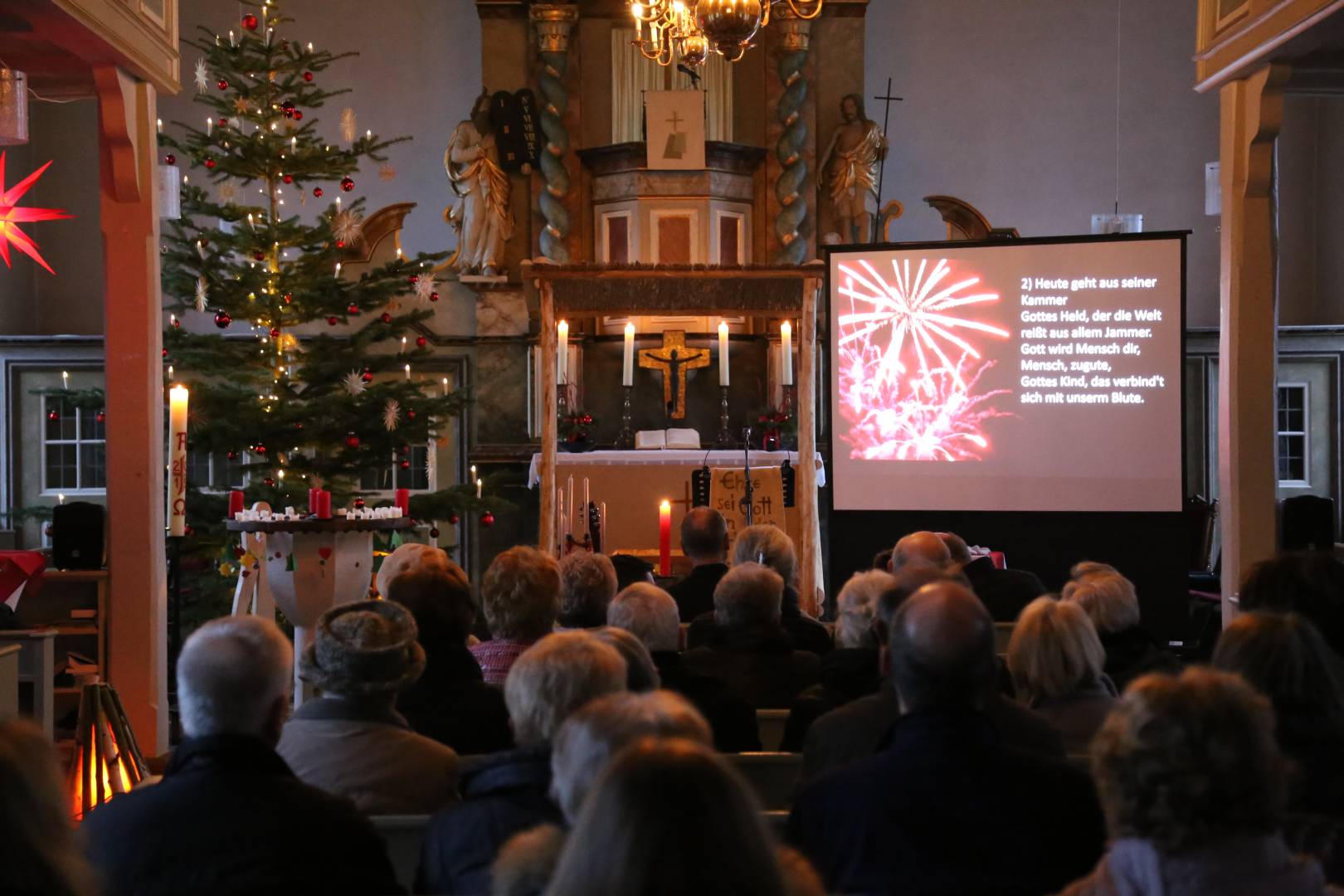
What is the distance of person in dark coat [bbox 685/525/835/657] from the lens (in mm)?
4828

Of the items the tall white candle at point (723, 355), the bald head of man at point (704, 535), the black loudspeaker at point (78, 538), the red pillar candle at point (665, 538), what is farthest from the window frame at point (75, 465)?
the bald head of man at point (704, 535)

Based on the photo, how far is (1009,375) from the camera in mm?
9656

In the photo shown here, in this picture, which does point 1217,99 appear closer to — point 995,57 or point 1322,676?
point 995,57

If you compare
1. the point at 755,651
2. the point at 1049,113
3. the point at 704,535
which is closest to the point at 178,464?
the point at 704,535

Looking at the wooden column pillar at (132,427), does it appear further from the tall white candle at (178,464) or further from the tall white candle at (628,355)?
the tall white candle at (628,355)

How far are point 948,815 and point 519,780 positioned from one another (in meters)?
0.71

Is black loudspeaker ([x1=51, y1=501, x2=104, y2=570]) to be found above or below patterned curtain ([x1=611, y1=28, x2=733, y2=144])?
below

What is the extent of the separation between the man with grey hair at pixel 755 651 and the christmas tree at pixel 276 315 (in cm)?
476

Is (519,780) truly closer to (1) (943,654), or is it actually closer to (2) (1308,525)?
(1) (943,654)

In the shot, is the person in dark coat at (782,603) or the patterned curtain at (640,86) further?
the patterned curtain at (640,86)

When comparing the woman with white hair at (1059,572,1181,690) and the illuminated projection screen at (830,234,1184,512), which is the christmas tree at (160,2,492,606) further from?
the woman with white hair at (1059,572,1181,690)

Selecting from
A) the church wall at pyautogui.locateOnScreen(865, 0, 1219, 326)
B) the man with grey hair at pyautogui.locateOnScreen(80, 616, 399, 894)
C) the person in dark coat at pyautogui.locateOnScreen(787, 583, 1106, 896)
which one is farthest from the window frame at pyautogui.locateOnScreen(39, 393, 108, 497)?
the person in dark coat at pyautogui.locateOnScreen(787, 583, 1106, 896)

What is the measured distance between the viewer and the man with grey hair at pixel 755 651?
4.30 meters

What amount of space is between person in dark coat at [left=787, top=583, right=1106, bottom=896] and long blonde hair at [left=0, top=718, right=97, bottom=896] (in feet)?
3.90
